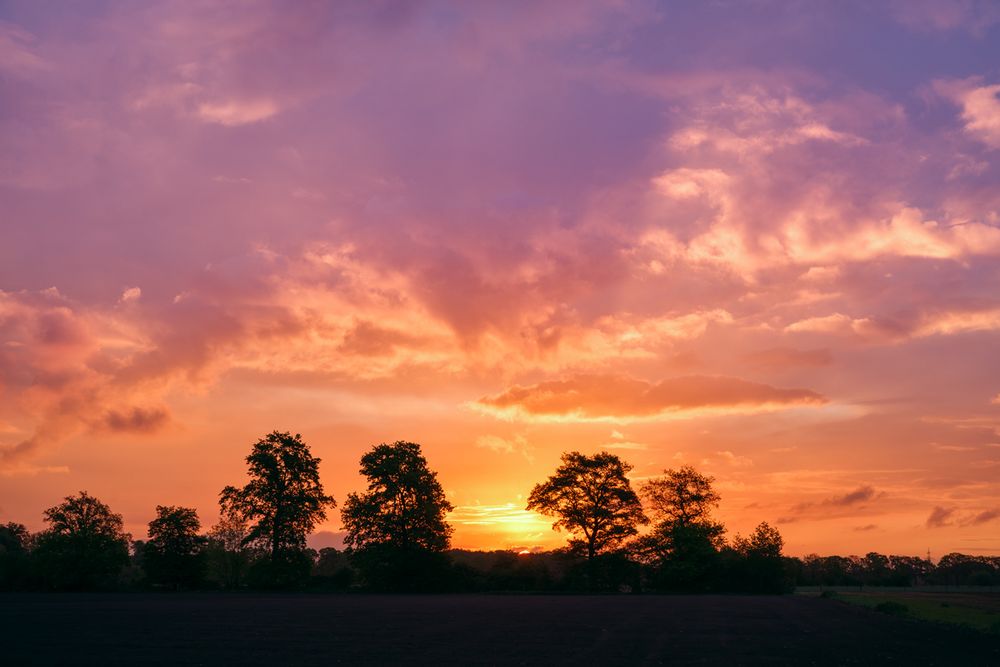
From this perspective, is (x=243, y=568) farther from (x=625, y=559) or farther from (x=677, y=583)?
(x=677, y=583)

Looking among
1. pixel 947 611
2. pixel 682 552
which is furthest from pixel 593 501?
pixel 947 611

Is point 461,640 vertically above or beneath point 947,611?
above

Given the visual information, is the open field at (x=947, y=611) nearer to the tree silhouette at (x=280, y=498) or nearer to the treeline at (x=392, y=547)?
the treeline at (x=392, y=547)

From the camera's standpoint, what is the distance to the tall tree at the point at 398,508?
94312mm

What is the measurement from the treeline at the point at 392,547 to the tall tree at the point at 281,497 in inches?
5.0

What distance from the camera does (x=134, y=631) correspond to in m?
31.1

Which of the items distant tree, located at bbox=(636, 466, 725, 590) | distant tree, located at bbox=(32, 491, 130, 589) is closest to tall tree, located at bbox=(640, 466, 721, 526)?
distant tree, located at bbox=(636, 466, 725, 590)

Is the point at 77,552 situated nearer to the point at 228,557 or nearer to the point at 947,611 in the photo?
the point at 228,557

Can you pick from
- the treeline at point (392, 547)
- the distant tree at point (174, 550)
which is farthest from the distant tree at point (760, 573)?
the distant tree at point (174, 550)

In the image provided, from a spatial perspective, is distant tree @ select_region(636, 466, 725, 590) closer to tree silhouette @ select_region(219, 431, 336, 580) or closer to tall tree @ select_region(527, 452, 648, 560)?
tall tree @ select_region(527, 452, 648, 560)

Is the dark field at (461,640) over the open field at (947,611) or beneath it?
over

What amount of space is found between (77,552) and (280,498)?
89.7 ft

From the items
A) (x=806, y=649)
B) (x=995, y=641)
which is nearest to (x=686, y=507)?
(x=995, y=641)

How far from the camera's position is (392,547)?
9275cm
